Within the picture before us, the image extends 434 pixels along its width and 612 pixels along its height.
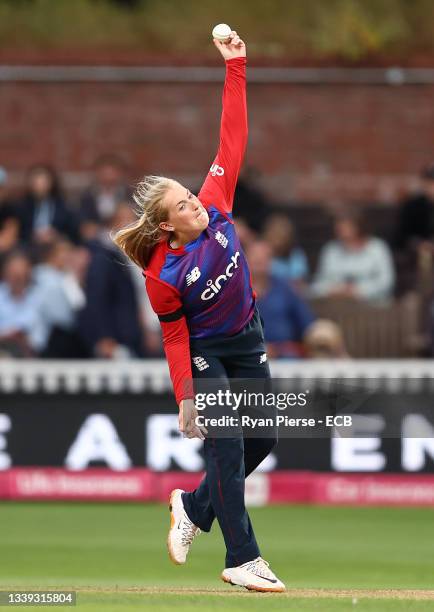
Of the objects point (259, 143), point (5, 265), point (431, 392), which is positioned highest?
point (259, 143)

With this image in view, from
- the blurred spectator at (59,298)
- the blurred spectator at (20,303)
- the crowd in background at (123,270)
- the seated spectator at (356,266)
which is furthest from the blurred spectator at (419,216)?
the blurred spectator at (20,303)

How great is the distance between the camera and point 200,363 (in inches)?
285

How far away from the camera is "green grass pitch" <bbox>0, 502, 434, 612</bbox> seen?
274 inches

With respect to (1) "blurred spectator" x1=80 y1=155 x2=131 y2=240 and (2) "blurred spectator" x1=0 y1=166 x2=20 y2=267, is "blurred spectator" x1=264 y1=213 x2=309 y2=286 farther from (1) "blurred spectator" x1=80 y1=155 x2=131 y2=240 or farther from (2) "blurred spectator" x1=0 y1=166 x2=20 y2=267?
(2) "blurred spectator" x1=0 y1=166 x2=20 y2=267

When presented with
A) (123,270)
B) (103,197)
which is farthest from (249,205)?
(123,270)

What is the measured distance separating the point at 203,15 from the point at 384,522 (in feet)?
35.0

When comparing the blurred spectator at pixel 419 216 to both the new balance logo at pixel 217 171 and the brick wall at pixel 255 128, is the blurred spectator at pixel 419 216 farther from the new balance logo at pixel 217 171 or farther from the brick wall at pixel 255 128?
the new balance logo at pixel 217 171

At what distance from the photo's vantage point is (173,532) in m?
7.61

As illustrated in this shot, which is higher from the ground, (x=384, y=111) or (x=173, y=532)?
(x=384, y=111)

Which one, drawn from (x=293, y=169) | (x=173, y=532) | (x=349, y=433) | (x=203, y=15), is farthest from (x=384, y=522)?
(x=203, y=15)

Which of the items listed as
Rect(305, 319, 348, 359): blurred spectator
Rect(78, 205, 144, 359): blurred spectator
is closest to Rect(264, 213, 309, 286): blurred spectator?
Rect(305, 319, 348, 359): blurred spectator

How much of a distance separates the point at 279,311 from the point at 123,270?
4.63 ft

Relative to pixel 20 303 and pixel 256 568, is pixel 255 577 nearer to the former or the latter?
pixel 256 568

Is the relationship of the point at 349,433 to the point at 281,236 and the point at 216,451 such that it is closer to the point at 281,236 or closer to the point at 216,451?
the point at 281,236
